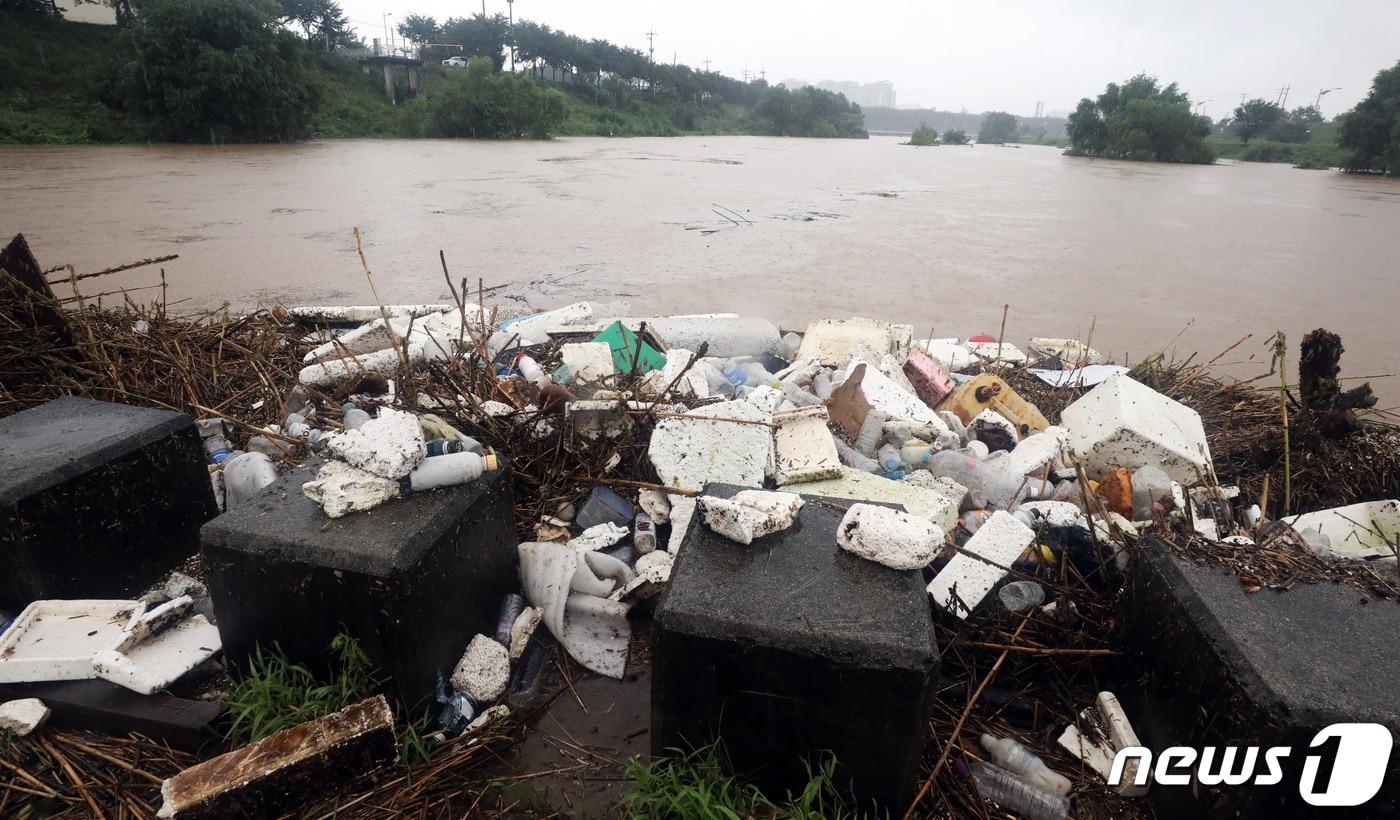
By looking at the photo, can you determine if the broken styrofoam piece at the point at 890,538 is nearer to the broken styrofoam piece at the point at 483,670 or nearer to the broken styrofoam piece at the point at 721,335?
the broken styrofoam piece at the point at 483,670

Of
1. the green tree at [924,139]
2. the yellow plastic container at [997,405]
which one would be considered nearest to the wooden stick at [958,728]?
the yellow plastic container at [997,405]

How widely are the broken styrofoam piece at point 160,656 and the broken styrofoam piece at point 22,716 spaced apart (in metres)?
0.12

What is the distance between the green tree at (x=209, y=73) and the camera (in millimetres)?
22375

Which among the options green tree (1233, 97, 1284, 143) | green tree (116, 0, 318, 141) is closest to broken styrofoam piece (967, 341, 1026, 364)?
green tree (116, 0, 318, 141)

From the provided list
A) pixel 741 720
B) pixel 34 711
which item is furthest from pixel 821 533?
pixel 34 711

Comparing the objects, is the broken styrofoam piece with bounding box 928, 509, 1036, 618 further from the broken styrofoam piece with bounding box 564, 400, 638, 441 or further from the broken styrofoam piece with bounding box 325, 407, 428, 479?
the broken styrofoam piece with bounding box 325, 407, 428, 479

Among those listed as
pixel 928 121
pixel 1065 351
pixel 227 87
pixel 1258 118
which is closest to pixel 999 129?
pixel 1258 118

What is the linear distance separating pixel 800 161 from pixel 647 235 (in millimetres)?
18407

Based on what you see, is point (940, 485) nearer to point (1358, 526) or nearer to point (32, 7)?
point (1358, 526)

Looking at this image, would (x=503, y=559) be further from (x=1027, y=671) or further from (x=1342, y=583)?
(x=1342, y=583)

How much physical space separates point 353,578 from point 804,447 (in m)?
1.54

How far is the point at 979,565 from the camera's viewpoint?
2023 mm

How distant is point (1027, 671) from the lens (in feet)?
6.08

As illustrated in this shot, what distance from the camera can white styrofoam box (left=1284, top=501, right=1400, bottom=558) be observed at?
2283mm
